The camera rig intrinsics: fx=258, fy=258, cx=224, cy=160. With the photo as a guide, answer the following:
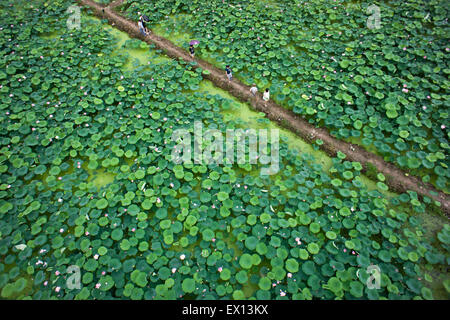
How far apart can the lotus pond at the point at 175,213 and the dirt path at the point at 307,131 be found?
0.24 m

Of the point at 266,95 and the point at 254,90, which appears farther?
the point at 254,90

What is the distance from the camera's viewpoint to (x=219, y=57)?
26.8 ft

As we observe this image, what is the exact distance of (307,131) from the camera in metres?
6.51

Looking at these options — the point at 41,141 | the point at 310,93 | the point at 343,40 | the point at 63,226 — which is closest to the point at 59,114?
the point at 41,141

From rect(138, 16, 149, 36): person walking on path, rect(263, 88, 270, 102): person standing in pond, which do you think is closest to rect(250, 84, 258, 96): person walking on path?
rect(263, 88, 270, 102): person standing in pond

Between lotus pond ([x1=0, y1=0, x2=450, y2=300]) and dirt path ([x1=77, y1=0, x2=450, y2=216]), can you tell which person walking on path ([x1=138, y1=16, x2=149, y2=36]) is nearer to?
dirt path ([x1=77, y1=0, x2=450, y2=216])

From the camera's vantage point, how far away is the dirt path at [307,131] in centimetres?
555
